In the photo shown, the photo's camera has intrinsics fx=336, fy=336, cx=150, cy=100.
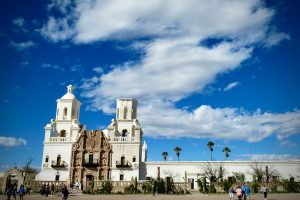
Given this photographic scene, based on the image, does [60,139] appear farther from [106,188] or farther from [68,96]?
[106,188]

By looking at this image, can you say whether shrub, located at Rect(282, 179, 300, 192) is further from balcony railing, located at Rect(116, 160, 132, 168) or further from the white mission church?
balcony railing, located at Rect(116, 160, 132, 168)

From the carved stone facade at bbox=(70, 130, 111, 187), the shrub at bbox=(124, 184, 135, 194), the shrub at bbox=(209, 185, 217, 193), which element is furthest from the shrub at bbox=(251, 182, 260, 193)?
the carved stone facade at bbox=(70, 130, 111, 187)

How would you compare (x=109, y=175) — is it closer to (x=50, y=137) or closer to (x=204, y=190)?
(x=50, y=137)

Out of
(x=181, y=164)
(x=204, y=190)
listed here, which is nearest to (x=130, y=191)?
(x=204, y=190)

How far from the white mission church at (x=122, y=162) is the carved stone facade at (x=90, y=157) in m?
0.16

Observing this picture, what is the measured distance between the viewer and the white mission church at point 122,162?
52594 millimetres

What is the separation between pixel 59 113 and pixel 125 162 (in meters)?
15.1

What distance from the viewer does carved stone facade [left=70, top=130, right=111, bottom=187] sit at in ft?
177

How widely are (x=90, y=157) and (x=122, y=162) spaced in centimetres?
549

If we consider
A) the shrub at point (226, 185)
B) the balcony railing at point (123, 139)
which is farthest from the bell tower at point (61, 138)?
the shrub at point (226, 185)

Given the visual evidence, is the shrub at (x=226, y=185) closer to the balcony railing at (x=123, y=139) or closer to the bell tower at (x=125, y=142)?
the bell tower at (x=125, y=142)

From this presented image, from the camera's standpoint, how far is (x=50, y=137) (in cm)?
5638

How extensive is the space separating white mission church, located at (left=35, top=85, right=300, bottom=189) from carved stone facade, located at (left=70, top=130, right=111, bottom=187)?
16 cm

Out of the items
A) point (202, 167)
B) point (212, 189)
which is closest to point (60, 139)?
point (202, 167)
